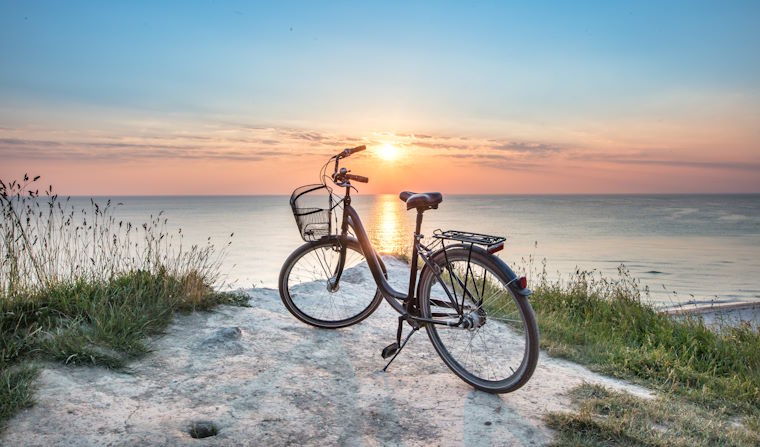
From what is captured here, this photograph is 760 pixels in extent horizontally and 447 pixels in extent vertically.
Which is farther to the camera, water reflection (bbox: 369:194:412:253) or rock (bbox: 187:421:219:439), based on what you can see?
water reflection (bbox: 369:194:412:253)

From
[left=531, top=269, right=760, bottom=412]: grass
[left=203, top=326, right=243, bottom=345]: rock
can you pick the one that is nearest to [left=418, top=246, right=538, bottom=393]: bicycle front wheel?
[left=531, top=269, right=760, bottom=412]: grass

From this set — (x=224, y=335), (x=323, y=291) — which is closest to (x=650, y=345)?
(x=323, y=291)

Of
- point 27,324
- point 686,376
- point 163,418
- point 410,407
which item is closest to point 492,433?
point 410,407

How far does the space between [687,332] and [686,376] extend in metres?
1.71

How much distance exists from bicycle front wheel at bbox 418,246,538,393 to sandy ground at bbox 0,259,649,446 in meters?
0.19

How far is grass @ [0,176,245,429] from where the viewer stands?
13.2ft

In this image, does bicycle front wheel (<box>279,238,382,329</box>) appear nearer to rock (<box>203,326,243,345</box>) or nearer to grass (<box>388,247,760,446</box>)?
rock (<box>203,326,243,345</box>)

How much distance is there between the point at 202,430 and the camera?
3277mm

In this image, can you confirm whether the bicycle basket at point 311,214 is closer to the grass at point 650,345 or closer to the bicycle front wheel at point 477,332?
the bicycle front wheel at point 477,332

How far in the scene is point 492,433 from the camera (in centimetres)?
335

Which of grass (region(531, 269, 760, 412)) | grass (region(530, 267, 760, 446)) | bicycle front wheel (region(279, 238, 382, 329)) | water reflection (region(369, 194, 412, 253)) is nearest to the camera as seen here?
grass (region(530, 267, 760, 446))

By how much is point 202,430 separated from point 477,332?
2348 mm

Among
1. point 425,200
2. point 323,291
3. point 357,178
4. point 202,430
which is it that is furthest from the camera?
point 323,291

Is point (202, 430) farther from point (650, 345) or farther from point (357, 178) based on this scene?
point (650, 345)
